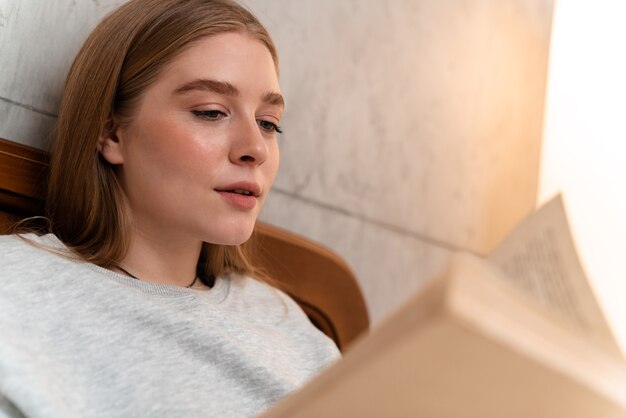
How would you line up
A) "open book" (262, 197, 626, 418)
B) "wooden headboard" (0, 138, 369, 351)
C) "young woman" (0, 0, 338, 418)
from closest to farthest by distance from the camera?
"open book" (262, 197, 626, 418) → "young woman" (0, 0, 338, 418) → "wooden headboard" (0, 138, 369, 351)

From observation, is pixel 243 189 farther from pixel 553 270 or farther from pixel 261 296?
pixel 553 270

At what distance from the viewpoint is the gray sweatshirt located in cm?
82

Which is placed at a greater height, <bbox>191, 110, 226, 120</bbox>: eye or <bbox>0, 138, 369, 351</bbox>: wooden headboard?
<bbox>191, 110, 226, 120</bbox>: eye

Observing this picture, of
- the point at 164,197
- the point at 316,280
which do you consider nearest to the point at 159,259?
the point at 164,197

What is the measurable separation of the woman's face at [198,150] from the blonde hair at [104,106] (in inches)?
0.7

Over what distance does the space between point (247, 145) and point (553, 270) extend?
47 centimetres

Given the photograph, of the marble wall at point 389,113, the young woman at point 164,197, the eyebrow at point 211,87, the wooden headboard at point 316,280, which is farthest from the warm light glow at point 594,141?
the eyebrow at point 211,87

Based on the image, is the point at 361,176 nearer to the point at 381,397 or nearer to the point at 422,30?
the point at 422,30

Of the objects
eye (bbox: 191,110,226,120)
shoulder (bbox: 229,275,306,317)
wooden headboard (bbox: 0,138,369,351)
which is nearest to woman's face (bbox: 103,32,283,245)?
eye (bbox: 191,110,226,120)

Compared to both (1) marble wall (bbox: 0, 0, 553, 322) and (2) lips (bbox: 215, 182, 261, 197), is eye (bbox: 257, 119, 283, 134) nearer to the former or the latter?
(2) lips (bbox: 215, 182, 261, 197)

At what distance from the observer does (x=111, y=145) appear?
1.03 meters

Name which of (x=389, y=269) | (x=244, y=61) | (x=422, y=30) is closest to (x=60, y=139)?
(x=244, y=61)

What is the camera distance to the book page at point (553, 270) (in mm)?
583

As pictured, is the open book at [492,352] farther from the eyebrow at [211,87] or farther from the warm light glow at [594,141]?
the warm light glow at [594,141]
